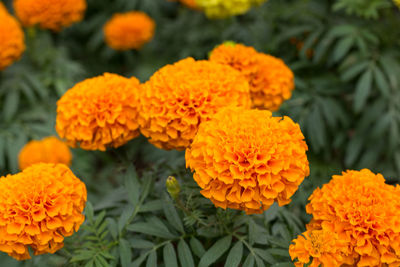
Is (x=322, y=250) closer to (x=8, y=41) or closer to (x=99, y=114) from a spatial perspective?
(x=99, y=114)

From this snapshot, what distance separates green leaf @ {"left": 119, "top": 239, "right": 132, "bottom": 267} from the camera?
5.19 feet

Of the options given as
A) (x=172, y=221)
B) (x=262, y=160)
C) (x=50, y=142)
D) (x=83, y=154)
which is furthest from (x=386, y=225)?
(x=83, y=154)

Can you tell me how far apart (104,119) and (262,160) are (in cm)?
66

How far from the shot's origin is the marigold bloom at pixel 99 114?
160 centimetres

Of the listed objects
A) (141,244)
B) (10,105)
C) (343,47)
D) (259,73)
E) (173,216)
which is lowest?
(10,105)

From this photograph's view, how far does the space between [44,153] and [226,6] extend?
150 cm

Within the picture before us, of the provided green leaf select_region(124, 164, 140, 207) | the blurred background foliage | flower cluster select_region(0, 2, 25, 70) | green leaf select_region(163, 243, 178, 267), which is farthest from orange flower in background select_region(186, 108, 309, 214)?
flower cluster select_region(0, 2, 25, 70)

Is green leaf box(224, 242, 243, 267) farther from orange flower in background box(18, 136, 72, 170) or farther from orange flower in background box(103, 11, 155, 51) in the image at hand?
orange flower in background box(103, 11, 155, 51)

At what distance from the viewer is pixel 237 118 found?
4.49ft

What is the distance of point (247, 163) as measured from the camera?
131cm

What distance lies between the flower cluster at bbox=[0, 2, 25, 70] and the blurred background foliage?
0.26m

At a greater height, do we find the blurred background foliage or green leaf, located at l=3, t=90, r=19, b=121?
the blurred background foliage

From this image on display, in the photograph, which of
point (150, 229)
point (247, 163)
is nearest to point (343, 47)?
point (247, 163)

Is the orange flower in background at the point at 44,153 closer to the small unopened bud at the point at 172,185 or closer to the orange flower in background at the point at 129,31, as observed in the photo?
the orange flower in background at the point at 129,31
